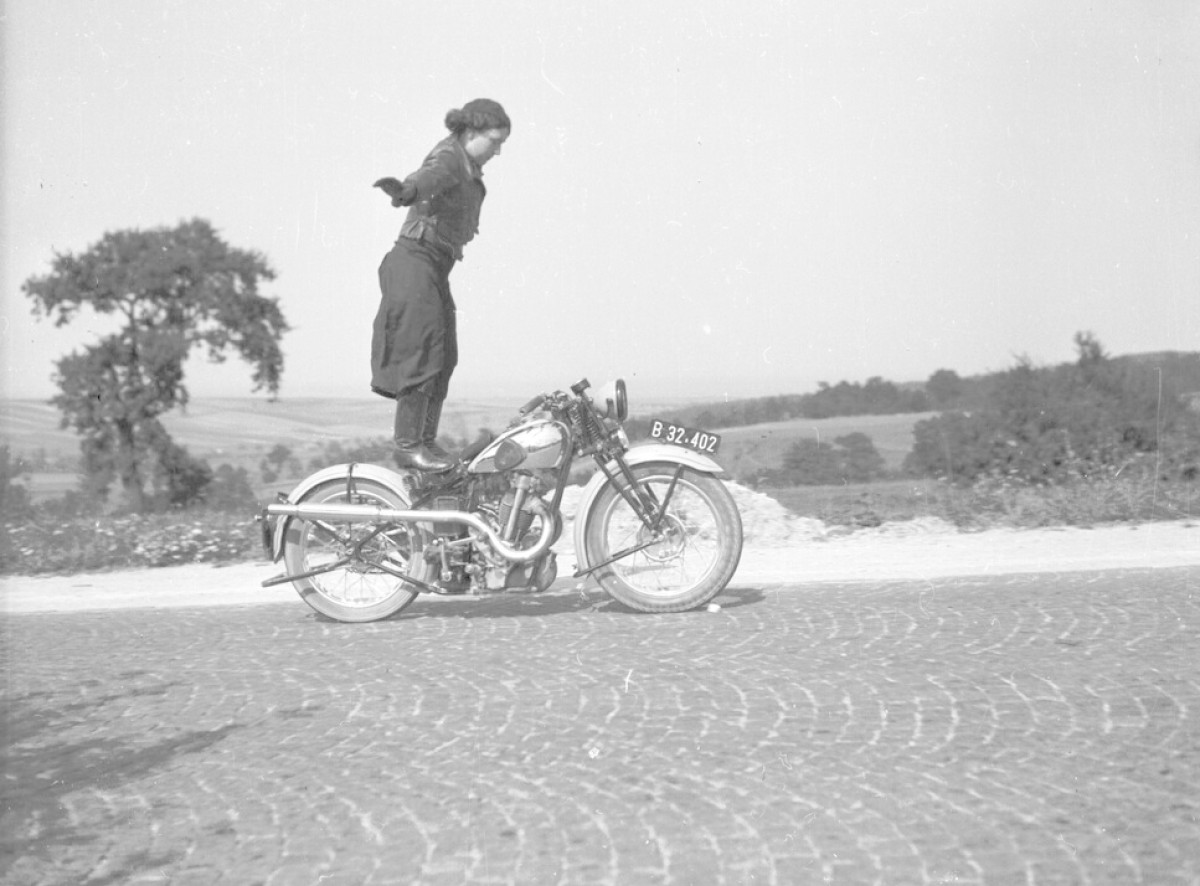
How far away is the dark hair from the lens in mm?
7152

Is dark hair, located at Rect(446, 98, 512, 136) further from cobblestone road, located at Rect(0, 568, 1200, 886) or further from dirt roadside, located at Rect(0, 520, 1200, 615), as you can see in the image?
dirt roadside, located at Rect(0, 520, 1200, 615)

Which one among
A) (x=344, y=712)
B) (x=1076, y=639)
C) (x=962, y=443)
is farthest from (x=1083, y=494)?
(x=344, y=712)

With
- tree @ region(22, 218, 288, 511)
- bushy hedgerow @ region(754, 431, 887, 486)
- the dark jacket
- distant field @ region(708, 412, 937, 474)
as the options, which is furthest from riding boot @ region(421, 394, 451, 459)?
tree @ region(22, 218, 288, 511)

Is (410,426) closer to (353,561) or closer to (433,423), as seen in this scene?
(433,423)

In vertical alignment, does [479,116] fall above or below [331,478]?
above

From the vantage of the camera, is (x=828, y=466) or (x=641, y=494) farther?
(x=828, y=466)

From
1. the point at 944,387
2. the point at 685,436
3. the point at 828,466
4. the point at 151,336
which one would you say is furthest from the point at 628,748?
the point at 151,336

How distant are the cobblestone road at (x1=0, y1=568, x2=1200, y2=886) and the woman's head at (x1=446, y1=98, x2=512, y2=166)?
7.91ft

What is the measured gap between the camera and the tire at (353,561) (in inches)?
283

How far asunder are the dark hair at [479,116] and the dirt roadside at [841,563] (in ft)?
8.78

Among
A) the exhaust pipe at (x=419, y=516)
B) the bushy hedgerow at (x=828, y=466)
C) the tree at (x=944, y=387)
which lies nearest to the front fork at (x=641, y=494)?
the exhaust pipe at (x=419, y=516)

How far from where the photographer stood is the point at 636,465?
7012mm

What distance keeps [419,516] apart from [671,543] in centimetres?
125

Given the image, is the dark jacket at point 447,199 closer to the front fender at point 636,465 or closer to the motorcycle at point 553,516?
the motorcycle at point 553,516
